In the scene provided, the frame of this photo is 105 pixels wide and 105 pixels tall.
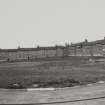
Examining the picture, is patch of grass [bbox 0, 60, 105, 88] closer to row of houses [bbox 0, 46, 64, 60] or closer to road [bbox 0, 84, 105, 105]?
road [bbox 0, 84, 105, 105]

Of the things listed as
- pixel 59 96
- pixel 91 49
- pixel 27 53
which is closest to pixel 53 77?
pixel 59 96

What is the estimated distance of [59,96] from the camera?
24.1ft

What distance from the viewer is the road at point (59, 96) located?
661cm

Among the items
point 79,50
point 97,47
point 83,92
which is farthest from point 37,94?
point 79,50

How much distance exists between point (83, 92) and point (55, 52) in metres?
57.7

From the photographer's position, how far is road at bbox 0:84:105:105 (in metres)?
6.61

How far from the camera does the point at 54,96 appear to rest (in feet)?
24.2

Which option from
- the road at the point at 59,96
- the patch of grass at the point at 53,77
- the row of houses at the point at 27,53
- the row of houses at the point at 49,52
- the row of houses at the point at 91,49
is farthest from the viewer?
the row of houses at the point at 27,53

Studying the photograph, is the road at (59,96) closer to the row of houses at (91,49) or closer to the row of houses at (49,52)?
the row of houses at (91,49)

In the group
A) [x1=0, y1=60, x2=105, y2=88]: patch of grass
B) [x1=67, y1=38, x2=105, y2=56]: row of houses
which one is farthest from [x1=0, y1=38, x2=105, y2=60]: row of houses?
[x1=0, y1=60, x2=105, y2=88]: patch of grass

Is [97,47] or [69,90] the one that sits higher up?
[97,47]

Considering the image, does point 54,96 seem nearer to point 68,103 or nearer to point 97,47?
point 68,103

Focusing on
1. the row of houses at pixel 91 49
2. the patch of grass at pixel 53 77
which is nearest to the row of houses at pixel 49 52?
the row of houses at pixel 91 49

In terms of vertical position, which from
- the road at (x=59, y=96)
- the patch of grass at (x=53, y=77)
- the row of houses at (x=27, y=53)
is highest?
the row of houses at (x=27, y=53)
